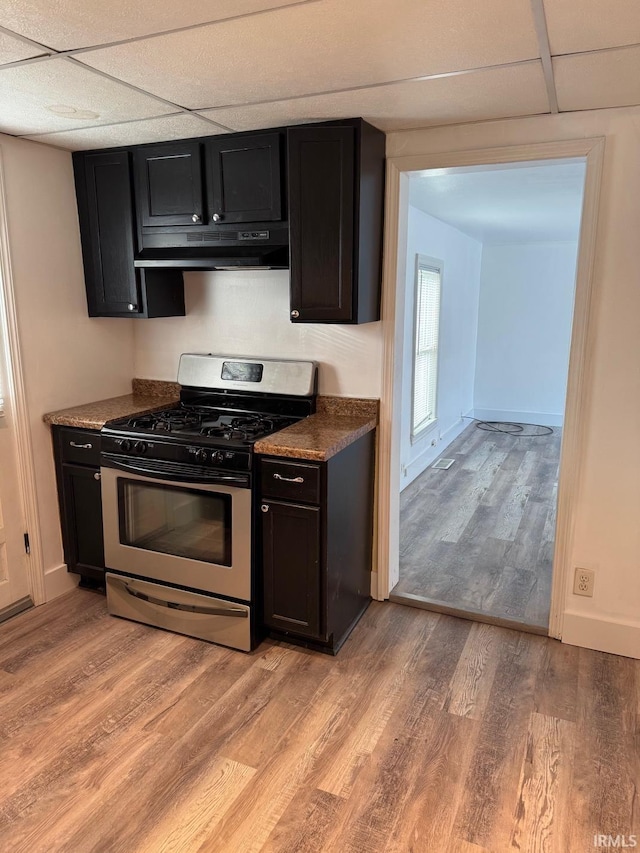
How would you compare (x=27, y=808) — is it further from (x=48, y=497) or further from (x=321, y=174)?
(x=321, y=174)

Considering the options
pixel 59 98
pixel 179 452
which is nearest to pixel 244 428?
pixel 179 452

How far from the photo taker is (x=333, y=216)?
2.49 metres

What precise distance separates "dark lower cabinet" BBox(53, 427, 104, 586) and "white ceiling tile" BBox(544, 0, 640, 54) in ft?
7.90

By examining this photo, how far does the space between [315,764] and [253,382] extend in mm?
1797

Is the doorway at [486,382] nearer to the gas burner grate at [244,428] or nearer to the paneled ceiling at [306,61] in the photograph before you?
the paneled ceiling at [306,61]

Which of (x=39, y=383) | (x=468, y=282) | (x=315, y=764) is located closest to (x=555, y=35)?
(x=315, y=764)

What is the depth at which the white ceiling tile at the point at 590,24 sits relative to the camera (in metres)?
1.43

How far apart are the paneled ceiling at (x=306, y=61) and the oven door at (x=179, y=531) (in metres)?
1.52

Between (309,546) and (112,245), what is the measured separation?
6.07 feet

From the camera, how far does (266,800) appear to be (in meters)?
1.88

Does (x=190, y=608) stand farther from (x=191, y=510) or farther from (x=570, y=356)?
(x=570, y=356)

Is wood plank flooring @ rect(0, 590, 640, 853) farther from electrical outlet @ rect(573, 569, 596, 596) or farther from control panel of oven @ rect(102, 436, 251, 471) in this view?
control panel of oven @ rect(102, 436, 251, 471)

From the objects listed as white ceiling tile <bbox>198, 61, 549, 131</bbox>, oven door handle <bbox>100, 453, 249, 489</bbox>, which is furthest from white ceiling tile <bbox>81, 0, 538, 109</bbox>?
oven door handle <bbox>100, 453, 249, 489</bbox>

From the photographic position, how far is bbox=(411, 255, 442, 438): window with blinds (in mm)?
5020
